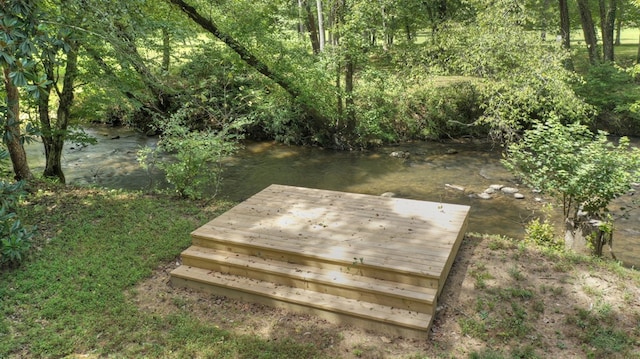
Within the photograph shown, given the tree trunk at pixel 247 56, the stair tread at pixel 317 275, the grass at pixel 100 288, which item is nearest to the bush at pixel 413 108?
the tree trunk at pixel 247 56

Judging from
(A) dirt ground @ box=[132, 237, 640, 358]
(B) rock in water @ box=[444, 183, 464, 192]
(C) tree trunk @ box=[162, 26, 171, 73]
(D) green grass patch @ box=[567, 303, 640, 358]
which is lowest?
(B) rock in water @ box=[444, 183, 464, 192]

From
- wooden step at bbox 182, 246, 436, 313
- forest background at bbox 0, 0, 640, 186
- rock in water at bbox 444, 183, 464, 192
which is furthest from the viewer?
rock in water at bbox 444, 183, 464, 192

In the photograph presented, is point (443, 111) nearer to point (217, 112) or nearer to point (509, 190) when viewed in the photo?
point (509, 190)

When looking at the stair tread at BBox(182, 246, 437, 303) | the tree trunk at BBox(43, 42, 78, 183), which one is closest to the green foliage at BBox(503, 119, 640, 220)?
the stair tread at BBox(182, 246, 437, 303)

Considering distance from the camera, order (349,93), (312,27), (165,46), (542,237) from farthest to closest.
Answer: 1. (312,27)
2. (349,93)
3. (165,46)
4. (542,237)

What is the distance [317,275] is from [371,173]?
743 cm

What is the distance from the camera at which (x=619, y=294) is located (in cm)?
433

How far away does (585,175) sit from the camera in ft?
17.4

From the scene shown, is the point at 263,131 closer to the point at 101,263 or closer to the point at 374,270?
the point at 101,263

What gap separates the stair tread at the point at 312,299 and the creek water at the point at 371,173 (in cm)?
440

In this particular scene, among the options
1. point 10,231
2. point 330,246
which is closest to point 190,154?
point 10,231

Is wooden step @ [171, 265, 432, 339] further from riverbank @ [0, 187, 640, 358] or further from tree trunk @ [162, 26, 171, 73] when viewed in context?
tree trunk @ [162, 26, 171, 73]

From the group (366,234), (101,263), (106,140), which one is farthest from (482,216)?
(106,140)

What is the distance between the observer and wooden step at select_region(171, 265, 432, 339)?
3.89 meters
